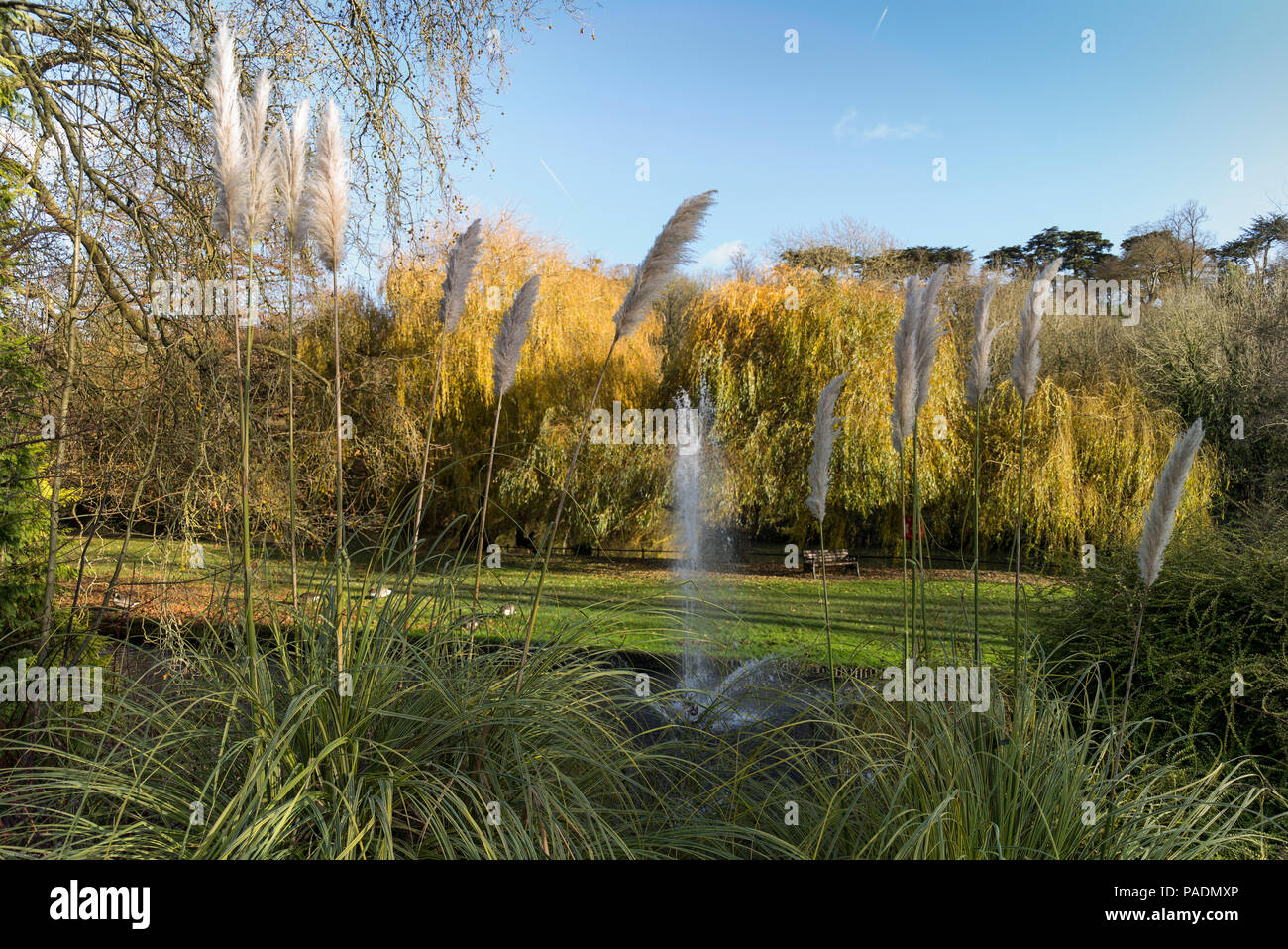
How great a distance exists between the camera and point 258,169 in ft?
7.47

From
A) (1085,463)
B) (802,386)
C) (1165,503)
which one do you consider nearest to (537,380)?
(802,386)

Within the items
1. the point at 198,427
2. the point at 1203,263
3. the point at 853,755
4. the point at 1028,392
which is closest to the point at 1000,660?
the point at 1028,392

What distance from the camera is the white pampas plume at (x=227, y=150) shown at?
2.18 meters

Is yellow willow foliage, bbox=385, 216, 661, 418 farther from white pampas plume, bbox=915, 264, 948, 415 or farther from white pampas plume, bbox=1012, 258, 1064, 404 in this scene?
white pampas plume, bbox=915, 264, 948, 415

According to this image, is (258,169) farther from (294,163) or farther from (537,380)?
(537,380)

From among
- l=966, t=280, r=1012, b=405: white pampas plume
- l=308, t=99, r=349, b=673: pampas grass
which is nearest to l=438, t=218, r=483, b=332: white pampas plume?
l=308, t=99, r=349, b=673: pampas grass

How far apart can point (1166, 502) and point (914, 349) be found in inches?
33.0

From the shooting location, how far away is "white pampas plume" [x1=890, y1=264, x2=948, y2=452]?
95.7 inches

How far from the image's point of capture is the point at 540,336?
47.2 feet

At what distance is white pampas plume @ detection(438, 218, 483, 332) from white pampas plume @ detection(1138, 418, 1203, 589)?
2.26 meters

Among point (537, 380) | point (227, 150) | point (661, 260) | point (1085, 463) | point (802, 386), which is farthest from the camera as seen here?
point (537, 380)

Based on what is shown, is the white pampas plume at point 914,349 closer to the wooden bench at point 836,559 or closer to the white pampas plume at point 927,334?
the white pampas plume at point 927,334

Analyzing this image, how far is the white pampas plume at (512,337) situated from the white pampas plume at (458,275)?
232 millimetres
